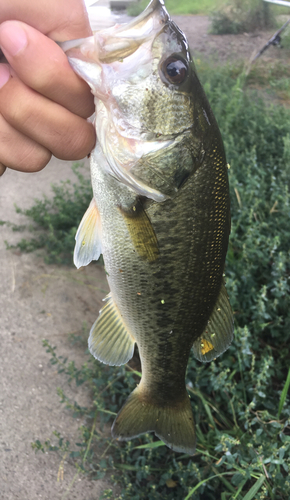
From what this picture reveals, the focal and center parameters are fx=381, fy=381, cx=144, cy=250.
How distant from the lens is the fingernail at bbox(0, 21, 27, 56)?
854 millimetres

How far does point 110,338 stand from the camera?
1.44 meters

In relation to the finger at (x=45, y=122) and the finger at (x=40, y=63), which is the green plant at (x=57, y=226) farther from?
the finger at (x=40, y=63)

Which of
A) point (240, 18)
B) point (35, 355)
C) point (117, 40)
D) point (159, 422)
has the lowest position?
point (35, 355)

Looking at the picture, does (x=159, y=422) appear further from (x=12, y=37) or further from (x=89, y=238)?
(x=12, y=37)

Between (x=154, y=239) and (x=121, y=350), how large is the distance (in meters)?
0.50

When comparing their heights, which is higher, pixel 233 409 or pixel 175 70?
pixel 175 70

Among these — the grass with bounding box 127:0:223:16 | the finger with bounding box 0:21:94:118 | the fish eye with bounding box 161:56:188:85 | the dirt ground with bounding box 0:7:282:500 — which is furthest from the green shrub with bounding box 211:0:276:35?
the finger with bounding box 0:21:94:118

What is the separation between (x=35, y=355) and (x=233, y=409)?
4.53 feet

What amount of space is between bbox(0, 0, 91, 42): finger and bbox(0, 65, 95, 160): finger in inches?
4.8

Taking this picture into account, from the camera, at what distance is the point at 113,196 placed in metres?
1.19

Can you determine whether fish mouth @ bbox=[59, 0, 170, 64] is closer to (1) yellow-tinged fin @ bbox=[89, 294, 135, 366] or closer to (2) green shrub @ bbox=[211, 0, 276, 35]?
(1) yellow-tinged fin @ bbox=[89, 294, 135, 366]

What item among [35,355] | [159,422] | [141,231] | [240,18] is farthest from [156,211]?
[240,18]

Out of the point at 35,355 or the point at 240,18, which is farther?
the point at 240,18

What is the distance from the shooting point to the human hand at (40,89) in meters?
0.88
